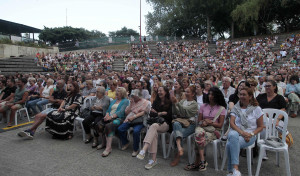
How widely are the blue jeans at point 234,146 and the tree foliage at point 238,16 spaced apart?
23.2 meters

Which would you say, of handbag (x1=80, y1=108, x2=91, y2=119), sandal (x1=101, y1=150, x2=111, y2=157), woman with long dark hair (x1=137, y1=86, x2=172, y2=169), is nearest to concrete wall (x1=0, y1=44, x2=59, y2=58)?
handbag (x1=80, y1=108, x2=91, y2=119)

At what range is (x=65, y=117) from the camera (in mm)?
4410

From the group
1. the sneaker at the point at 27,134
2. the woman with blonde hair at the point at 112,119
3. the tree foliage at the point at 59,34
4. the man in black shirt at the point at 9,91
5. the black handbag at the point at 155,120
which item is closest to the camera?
the black handbag at the point at 155,120

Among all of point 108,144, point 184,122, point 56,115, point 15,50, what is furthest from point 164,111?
point 15,50

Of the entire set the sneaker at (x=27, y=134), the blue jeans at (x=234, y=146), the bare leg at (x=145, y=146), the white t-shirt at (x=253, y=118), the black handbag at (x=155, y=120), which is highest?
the white t-shirt at (x=253, y=118)

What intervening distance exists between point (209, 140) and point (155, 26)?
4124cm

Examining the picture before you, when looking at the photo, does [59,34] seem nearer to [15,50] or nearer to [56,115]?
[15,50]

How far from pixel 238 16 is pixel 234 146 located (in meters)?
24.1

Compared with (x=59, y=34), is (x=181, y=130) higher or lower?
→ lower

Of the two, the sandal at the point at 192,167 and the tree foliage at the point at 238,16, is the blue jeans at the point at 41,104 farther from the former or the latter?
the tree foliage at the point at 238,16

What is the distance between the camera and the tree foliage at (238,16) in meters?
22.5

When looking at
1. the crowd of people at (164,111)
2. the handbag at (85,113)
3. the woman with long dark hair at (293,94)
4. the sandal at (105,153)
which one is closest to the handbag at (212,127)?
the crowd of people at (164,111)

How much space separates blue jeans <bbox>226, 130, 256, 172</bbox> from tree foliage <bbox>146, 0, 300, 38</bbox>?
76.1 ft

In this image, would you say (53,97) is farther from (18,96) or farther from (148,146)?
(148,146)
